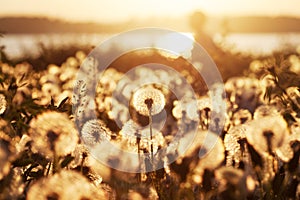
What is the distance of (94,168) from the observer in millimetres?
4324

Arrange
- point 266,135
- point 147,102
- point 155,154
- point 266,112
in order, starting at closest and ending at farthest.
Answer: point 266,135, point 266,112, point 155,154, point 147,102


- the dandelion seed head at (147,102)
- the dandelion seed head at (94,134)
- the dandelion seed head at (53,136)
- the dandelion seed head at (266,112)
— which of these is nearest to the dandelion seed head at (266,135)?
the dandelion seed head at (266,112)

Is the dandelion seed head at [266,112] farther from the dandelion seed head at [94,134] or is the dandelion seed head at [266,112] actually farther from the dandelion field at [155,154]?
the dandelion seed head at [94,134]

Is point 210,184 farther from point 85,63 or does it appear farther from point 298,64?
point 85,63

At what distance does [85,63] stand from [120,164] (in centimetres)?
349

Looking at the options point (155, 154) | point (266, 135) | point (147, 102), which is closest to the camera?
point (266, 135)

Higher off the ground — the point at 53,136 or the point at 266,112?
the point at 266,112

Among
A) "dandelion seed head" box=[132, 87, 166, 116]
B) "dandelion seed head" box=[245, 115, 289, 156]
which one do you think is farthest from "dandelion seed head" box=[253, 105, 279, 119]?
"dandelion seed head" box=[132, 87, 166, 116]

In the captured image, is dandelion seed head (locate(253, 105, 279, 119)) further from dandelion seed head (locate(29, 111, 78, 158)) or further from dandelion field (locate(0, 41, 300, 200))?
dandelion seed head (locate(29, 111, 78, 158))

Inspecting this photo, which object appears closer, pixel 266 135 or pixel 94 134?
pixel 266 135

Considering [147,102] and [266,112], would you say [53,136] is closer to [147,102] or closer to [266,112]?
[266,112]

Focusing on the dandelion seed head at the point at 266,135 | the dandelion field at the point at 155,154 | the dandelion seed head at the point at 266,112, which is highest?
the dandelion seed head at the point at 266,112

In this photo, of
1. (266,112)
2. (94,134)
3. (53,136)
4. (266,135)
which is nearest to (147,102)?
(94,134)


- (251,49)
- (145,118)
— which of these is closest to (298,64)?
(145,118)
